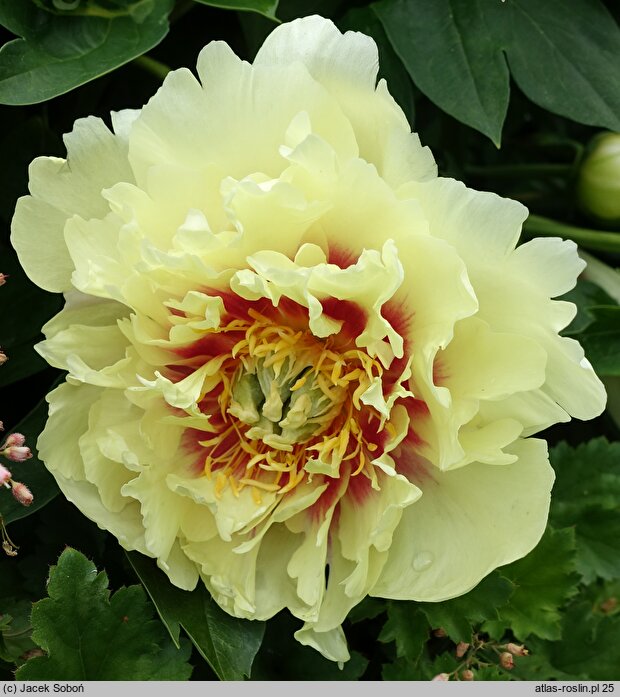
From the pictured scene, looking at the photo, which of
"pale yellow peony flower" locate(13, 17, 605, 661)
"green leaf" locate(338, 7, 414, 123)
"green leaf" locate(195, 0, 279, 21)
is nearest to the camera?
"pale yellow peony flower" locate(13, 17, 605, 661)

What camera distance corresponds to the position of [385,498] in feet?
2.05

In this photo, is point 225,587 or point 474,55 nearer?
point 225,587

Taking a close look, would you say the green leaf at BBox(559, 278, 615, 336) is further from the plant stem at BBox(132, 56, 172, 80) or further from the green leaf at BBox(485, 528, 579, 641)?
the plant stem at BBox(132, 56, 172, 80)

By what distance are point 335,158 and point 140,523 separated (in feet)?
0.93

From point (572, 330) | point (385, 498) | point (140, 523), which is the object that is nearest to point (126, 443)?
point (140, 523)

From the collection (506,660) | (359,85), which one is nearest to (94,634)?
(506,660)

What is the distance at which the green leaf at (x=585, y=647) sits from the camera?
81 cm

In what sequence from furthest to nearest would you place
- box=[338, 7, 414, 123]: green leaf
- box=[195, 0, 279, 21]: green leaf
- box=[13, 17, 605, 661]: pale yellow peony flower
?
box=[338, 7, 414, 123]: green leaf < box=[195, 0, 279, 21]: green leaf < box=[13, 17, 605, 661]: pale yellow peony flower

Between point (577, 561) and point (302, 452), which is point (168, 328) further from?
point (577, 561)

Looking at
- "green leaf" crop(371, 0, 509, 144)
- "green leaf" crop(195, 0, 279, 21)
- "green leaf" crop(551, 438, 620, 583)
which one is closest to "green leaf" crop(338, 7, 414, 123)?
"green leaf" crop(371, 0, 509, 144)

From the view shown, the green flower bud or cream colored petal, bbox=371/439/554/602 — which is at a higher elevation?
the green flower bud

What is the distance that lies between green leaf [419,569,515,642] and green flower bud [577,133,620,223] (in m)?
0.39

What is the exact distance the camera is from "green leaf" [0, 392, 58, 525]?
68cm

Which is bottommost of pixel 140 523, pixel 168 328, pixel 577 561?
pixel 577 561
